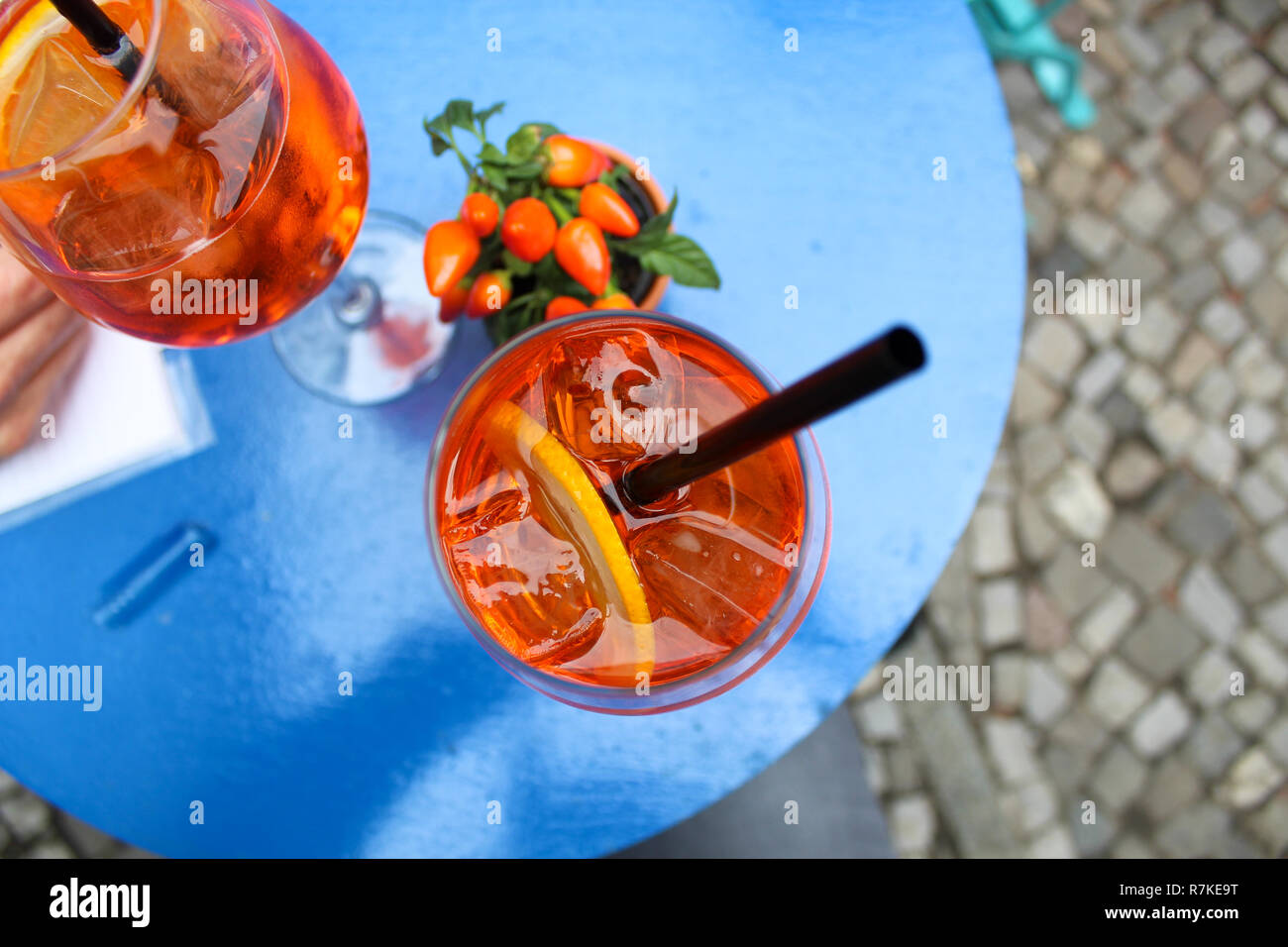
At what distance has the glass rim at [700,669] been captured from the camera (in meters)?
0.77

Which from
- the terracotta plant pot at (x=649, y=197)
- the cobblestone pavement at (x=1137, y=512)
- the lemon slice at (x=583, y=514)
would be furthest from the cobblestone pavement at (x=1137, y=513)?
the lemon slice at (x=583, y=514)

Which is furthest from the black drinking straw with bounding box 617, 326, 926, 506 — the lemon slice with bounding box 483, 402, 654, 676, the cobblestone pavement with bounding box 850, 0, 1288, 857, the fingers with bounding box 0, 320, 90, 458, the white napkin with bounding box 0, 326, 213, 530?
the cobblestone pavement with bounding box 850, 0, 1288, 857

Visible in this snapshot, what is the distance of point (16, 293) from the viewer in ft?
3.74

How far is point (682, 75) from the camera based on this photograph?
125cm

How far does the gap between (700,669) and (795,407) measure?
0.31 metres

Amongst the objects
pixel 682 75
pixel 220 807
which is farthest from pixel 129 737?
pixel 682 75

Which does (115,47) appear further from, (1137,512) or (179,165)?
(1137,512)

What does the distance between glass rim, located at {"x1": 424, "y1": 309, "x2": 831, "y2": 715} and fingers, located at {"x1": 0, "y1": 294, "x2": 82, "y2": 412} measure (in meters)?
0.68

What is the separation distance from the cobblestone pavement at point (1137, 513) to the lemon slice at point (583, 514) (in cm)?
141

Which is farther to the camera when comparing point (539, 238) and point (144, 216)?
point (539, 238)

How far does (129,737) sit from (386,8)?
3.37ft

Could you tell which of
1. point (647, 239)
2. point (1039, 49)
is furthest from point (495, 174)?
point (1039, 49)
